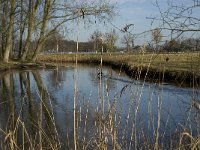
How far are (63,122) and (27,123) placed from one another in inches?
33.5

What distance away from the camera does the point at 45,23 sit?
1230 inches

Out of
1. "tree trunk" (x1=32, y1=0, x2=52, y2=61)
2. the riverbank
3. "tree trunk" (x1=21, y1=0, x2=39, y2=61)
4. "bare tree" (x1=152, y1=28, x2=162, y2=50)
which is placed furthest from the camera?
"tree trunk" (x1=32, y1=0, x2=52, y2=61)

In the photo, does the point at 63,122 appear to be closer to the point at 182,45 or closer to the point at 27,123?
the point at 27,123

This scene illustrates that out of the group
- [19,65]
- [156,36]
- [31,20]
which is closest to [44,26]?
[31,20]

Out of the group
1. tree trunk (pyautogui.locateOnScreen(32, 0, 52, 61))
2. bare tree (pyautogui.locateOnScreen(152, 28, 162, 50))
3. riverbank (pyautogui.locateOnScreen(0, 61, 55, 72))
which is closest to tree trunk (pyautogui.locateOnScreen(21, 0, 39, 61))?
tree trunk (pyautogui.locateOnScreen(32, 0, 52, 61))

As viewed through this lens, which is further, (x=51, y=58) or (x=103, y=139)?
(x=51, y=58)

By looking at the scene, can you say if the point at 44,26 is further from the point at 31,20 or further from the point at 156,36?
the point at 156,36

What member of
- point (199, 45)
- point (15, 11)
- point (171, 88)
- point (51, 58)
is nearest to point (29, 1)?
point (15, 11)

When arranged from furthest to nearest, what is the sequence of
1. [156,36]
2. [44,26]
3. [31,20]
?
[44,26] < [31,20] < [156,36]

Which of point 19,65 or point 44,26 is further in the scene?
point 44,26

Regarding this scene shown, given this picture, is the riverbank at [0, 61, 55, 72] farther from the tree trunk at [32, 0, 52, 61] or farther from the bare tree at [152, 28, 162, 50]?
the bare tree at [152, 28, 162, 50]

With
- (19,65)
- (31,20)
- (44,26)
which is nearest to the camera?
(19,65)

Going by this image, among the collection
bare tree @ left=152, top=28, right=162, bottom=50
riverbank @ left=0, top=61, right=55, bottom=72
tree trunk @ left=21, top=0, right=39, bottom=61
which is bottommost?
riverbank @ left=0, top=61, right=55, bottom=72

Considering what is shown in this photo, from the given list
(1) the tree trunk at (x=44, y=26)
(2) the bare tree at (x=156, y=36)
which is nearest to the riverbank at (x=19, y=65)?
(1) the tree trunk at (x=44, y=26)
